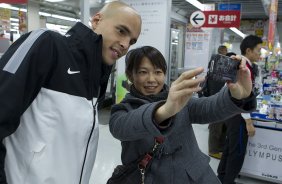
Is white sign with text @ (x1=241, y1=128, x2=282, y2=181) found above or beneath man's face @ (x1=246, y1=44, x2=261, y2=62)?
beneath

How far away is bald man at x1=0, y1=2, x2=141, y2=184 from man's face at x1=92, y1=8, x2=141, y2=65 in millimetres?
49

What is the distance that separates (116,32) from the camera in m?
1.10

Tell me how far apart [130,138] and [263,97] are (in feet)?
13.0

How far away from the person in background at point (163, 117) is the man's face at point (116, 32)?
0.73ft

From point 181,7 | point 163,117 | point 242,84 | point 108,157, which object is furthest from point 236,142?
point 181,7

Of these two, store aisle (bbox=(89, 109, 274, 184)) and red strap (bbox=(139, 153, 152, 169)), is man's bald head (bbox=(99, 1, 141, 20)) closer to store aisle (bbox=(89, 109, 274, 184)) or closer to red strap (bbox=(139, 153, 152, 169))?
red strap (bbox=(139, 153, 152, 169))

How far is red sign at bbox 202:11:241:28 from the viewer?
7.16 m

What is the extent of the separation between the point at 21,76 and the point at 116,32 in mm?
416

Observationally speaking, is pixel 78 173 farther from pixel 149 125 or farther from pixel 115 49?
pixel 115 49

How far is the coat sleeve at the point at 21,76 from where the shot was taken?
81cm

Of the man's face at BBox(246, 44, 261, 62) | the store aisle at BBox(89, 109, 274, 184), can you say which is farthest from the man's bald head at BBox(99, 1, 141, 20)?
the man's face at BBox(246, 44, 261, 62)

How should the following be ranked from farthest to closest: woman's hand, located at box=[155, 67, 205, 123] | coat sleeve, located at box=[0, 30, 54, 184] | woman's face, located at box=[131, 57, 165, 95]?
1. woman's face, located at box=[131, 57, 165, 95]
2. woman's hand, located at box=[155, 67, 205, 123]
3. coat sleeve, located at box=[0, 30, 54, 184]

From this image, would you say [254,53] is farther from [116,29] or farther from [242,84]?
[116,29]

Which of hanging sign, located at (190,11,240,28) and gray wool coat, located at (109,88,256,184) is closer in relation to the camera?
gray wool coat, located at (109,88,256,184)
